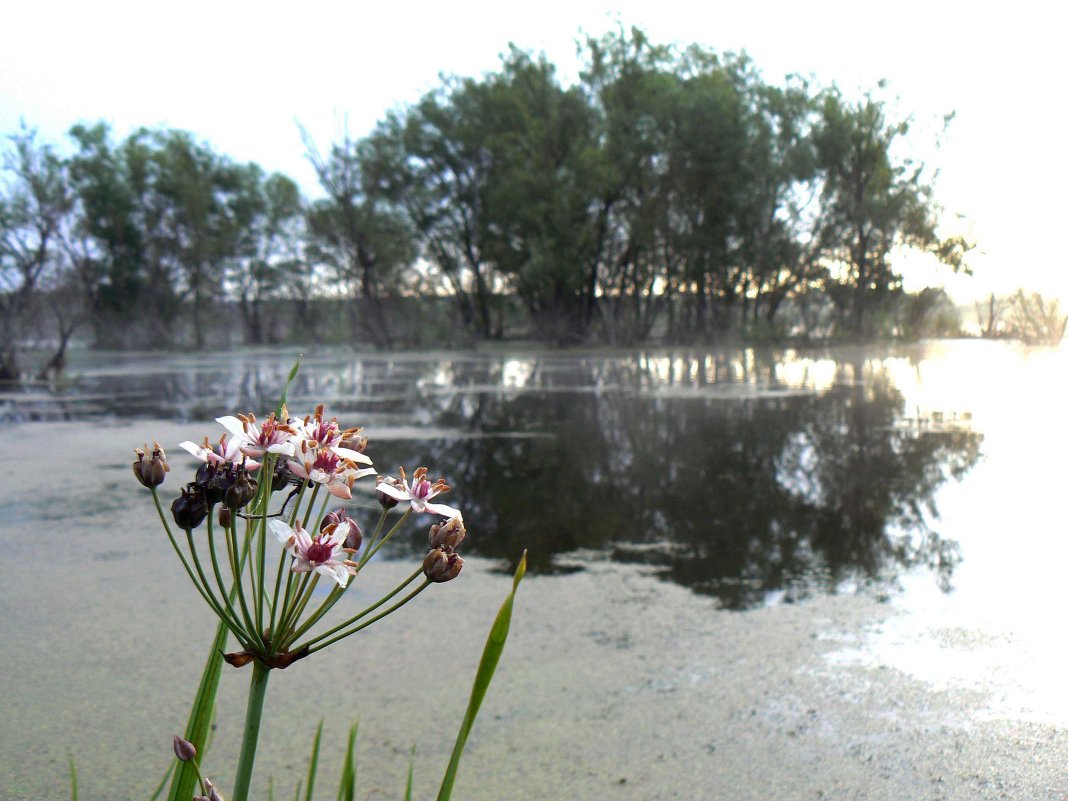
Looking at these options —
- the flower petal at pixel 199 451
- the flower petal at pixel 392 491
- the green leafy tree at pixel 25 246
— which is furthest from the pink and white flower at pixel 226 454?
the green leafy tree at pixel 25 246

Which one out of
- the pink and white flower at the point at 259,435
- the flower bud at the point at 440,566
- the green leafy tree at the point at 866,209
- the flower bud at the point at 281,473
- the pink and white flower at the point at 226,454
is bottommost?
the flower bud at the point at 440,566

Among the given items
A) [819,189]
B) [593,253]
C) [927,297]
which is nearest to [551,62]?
[593,253]

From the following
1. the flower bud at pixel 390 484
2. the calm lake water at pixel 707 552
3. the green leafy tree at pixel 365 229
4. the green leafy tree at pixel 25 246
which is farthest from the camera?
the green leafy tree at pixel 365 229

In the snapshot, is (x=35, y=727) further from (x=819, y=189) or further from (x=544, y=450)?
(x=819, y=189)

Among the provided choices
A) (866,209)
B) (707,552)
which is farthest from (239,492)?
(866,209)

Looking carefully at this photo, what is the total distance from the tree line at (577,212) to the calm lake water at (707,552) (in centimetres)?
1487

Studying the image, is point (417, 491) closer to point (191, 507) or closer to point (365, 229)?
point (191, 507)

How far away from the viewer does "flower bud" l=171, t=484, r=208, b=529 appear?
0.91 metres

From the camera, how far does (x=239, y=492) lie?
2.99ft

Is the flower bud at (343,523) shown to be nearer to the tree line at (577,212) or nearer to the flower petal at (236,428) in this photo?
the flower petal at (236,428)

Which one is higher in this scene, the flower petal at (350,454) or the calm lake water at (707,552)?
the flower petal at (350,454)

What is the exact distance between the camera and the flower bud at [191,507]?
0.91 metres

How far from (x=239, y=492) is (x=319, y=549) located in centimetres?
10

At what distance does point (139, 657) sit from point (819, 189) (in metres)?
24.9
